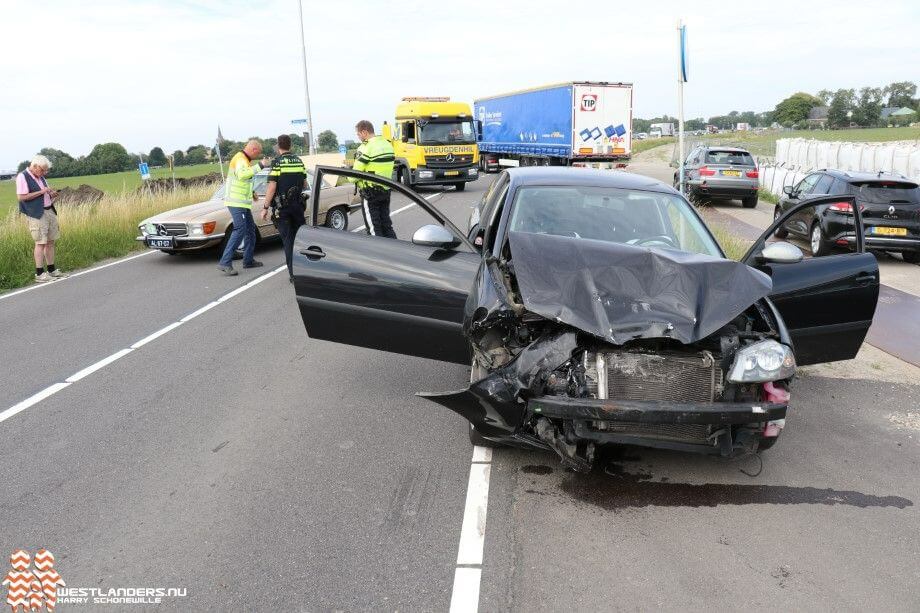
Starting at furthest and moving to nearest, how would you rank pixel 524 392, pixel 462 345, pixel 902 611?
pixel 462 345, pixel 524 392, pixel 902 611

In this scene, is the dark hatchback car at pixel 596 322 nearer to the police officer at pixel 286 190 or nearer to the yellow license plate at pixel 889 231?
the police officer at pixel 286 190

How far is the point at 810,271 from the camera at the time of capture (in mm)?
4723

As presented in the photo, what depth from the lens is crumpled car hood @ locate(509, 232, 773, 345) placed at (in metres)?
3.56

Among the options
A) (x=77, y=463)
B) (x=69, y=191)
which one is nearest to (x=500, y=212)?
(x=77, y=463)

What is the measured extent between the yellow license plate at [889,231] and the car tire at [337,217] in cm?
921

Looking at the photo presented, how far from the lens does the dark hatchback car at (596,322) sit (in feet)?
11.7

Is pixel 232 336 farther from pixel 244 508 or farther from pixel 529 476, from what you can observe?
pixel 529 476

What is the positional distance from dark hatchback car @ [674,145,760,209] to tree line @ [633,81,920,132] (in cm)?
8120

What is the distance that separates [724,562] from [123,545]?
2.85m

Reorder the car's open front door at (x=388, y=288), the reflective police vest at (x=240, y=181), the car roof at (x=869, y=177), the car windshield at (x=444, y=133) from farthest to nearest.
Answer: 1. the car windshield at (x=444, y=133)
2. the car roof at (x=869, y=177)
3. the reflective police vest at (x=240, y=181)
4. the car's open front door at (x=388, y=288)

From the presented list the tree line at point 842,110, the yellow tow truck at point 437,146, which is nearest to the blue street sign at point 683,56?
the yellow tow truck at point 437,146

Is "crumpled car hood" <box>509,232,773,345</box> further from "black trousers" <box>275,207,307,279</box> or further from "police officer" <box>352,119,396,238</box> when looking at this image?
"black trousers" <box>275,207,307,279</box>

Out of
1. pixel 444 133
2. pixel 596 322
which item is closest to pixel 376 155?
pixel 596 322

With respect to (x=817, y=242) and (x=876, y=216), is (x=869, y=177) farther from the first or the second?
(x=817, y=242)
